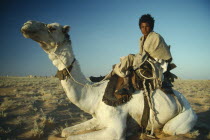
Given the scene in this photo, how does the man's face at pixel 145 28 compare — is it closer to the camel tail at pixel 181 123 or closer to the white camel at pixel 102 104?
the white camel at pixel 102 104

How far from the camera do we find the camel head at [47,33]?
10.6ft

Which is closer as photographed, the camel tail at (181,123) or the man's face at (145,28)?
the camel tail at (181,123)

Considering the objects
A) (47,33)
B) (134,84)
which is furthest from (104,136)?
(47,33)

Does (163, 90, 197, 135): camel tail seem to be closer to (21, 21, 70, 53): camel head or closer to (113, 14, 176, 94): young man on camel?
(113, 14, 176, 94): young man on camel

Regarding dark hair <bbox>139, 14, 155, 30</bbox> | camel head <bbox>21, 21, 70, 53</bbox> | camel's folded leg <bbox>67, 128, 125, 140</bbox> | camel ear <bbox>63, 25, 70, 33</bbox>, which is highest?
dark hair <bbox>139, 14, 155, 30</bbox>

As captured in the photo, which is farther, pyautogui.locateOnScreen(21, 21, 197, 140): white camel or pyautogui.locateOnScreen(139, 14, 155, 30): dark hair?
pyautogui.locateOnScreen(139, 14, 155, 30): dark hair

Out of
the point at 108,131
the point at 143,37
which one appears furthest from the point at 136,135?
the point at 143,37

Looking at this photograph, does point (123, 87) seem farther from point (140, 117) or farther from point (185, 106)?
point (185, 106)

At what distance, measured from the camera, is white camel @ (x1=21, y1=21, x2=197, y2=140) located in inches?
137

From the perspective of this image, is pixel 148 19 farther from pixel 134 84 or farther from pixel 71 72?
pixel 71 72

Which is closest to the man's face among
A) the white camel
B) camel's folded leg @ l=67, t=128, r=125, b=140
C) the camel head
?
the white camel

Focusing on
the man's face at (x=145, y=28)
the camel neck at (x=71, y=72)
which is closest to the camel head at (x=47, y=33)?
the camel neck at (x=71, y=72)

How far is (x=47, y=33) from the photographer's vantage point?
352 centimetres

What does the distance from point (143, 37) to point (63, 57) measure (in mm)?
2135
